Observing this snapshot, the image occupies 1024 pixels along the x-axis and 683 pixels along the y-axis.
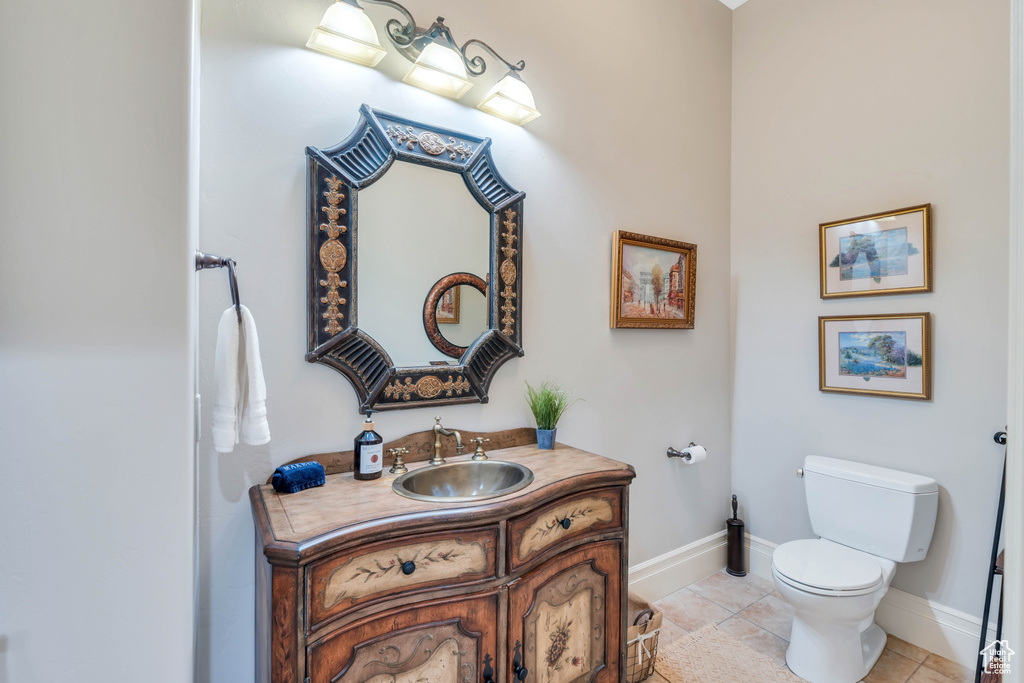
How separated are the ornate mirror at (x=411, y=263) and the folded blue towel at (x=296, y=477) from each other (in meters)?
0.26

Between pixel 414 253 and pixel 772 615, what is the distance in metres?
2.31

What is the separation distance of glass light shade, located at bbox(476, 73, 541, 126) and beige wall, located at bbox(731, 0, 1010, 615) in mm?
1485

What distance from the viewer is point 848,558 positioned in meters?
1.89

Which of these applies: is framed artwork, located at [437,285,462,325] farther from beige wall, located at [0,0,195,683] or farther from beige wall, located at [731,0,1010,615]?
beige wall, located at [731,0,1010,615]

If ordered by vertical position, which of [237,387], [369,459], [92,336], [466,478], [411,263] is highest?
[411,263]

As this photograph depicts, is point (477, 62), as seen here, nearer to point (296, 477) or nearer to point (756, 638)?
point (296, 477)

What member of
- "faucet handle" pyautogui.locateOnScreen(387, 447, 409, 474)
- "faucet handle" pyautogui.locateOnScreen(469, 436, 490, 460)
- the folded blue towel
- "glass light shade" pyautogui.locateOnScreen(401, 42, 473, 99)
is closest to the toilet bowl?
"faucet handle" pyautogui.locateOnScreen(469, 436, 490, 460)

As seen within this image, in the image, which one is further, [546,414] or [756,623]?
[756,623]

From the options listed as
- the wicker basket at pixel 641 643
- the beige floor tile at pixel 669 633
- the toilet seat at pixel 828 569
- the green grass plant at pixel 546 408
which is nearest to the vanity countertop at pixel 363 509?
the green grass plant at pixel 546 408

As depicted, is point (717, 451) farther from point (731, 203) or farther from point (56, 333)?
point (56, 333)

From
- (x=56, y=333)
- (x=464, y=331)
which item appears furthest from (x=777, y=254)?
(x=56, y=333)

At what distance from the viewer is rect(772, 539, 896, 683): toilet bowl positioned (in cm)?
171

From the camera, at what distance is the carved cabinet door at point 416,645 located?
1.04 m

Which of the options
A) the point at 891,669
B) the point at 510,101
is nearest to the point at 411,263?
the point at 510,101
